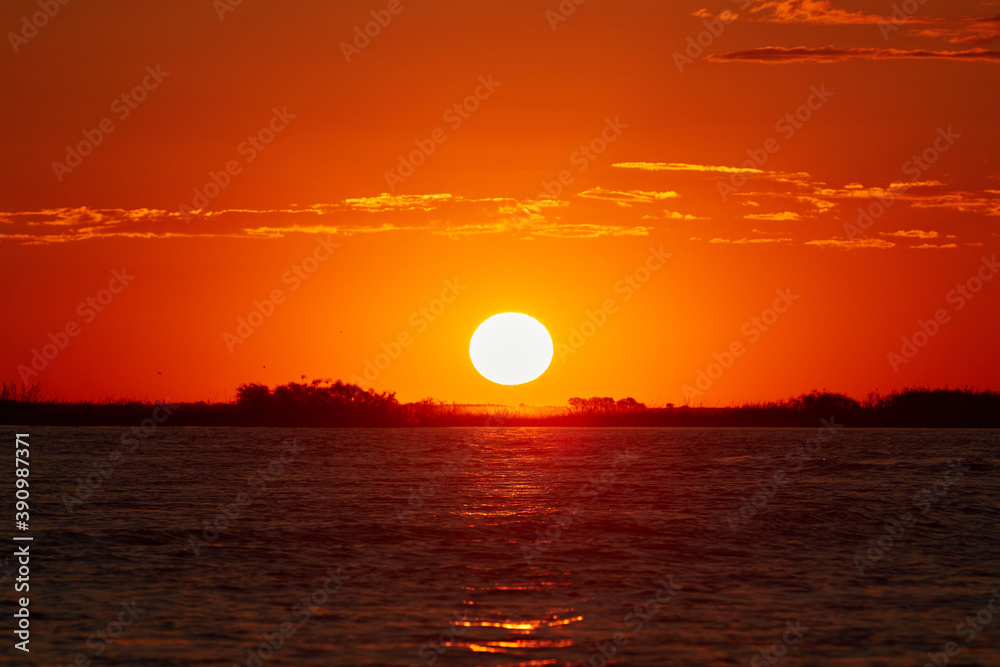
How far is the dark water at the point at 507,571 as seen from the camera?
17734 mm

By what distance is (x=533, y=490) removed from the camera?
47.7 metres

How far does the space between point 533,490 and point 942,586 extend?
84.2ft

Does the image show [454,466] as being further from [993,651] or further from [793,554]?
[993,651]

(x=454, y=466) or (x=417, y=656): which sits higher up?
(x=454, y=466)

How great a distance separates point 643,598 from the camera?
2178 cm

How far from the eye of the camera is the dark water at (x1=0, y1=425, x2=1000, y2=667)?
17.7 m

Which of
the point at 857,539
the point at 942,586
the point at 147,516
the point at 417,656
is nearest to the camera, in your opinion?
the point at 417,656

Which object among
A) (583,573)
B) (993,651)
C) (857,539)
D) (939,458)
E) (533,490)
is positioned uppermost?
(939,458)

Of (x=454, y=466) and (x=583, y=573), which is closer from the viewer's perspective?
(x=583, y=573)

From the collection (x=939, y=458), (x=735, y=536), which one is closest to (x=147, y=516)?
(x=735, y=536)

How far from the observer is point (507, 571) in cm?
2519

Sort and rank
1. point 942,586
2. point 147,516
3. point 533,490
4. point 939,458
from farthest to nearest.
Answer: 1. point 939,458
2. point 533,490
3. point 147,516
4. point 942,586

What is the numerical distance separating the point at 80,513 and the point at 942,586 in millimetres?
27600

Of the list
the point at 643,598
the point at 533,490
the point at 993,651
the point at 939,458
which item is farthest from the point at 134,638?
the point at 939,458
